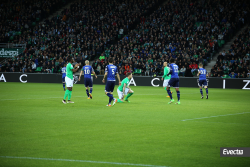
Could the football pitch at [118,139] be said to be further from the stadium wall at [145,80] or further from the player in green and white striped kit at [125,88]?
the stadium wall at [145,80]

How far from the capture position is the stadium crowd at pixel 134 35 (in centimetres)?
3722

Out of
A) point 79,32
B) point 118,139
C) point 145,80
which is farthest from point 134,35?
point 118,139

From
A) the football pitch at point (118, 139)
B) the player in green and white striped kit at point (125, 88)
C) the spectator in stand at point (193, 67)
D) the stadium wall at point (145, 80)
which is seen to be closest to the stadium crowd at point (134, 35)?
the spectator in stand at point (193, 67)

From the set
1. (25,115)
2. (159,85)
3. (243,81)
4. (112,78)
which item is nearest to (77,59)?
(159,85)

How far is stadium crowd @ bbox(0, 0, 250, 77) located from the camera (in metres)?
37.2

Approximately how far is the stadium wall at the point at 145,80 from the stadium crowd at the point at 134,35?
2.79ft

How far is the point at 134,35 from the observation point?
4312 centimetres

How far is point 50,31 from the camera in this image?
47969 millimetres

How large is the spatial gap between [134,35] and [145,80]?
9662 millimetres

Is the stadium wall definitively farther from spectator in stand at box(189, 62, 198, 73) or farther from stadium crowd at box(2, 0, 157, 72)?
stadium crowd at box(2, 0, 157, 72)

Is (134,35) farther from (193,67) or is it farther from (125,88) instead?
(125,88)

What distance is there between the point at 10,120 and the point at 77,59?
3007cm

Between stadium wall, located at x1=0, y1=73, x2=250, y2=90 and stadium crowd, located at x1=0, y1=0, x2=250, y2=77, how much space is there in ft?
2.79

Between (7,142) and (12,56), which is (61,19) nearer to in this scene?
(12,56)
